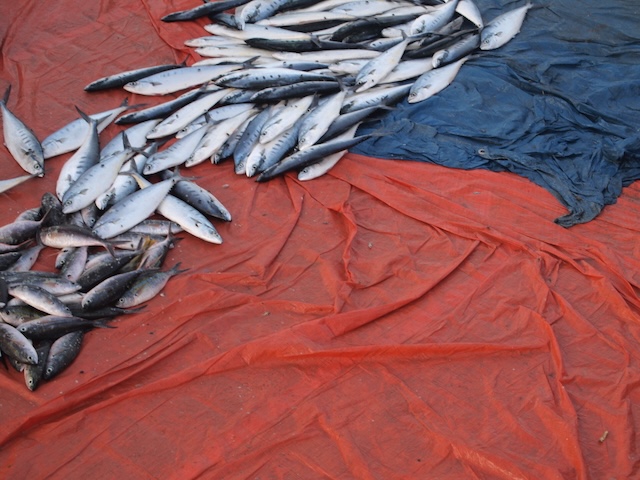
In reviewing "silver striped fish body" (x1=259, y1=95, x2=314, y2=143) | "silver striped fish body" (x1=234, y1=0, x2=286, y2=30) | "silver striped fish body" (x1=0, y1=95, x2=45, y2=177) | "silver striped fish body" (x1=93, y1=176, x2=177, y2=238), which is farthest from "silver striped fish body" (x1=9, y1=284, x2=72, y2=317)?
"silver striped fish body" (x1=234, y1=0, x2=286, y2=30)

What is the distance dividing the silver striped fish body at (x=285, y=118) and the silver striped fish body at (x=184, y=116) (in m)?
0.52

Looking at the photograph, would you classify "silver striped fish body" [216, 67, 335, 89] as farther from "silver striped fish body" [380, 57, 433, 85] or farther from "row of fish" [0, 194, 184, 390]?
"row of fish" [0, 194, 184, 390]

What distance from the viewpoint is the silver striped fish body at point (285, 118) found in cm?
466

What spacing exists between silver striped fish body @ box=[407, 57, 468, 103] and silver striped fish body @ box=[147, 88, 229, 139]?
152cm

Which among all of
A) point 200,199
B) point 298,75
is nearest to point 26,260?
point 200,199

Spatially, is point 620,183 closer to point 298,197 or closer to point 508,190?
point 508,190

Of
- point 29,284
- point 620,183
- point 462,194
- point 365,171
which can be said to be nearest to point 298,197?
point 365,171

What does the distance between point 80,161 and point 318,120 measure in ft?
5.53

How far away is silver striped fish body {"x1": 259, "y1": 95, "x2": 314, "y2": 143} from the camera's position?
4.66 metres

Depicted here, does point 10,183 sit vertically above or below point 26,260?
above

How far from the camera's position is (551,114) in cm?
488

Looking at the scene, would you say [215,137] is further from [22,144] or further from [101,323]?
[101,323]

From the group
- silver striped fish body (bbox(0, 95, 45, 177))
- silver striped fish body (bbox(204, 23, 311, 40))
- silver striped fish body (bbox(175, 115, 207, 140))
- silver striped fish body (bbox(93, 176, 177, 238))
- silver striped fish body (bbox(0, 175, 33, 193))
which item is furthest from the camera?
silver striped fish body (bbox(204, 23, 311, 40))

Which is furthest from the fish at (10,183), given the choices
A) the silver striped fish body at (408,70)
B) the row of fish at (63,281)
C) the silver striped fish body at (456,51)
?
the silver striped fish body at (456,51)
